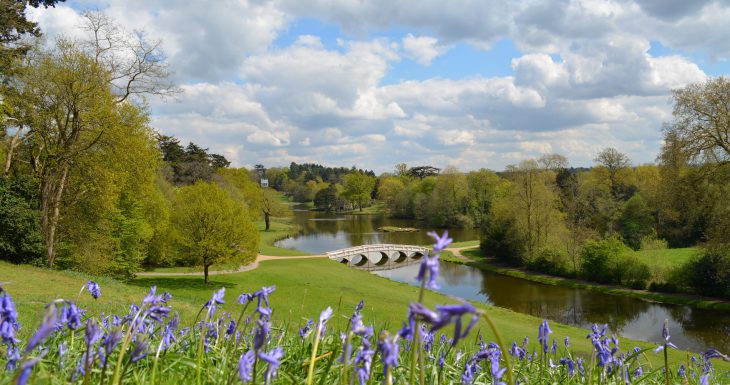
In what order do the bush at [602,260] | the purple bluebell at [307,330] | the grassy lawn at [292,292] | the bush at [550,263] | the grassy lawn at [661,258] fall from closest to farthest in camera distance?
1. the purple bluebell at [307,330]
2. the grassy lawn at [292,292]
3. the grassy lawn at [661,258]
4. the bush at [602,260]
5. the bush at [550,263]

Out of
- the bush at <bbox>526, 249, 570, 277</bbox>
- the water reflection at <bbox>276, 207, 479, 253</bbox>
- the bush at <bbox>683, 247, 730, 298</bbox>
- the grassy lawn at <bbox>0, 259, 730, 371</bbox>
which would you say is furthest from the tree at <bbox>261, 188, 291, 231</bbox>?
the bush at <bbox>683, 247, 730, 298</bbox>

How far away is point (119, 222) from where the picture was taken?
98.7 feet

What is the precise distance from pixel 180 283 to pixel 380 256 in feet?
108

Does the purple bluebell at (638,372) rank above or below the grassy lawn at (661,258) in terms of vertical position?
above

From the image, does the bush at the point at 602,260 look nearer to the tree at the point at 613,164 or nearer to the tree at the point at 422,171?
the tree at the point at 613,164

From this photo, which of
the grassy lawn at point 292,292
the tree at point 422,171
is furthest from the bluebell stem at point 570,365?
the tree at point 422,171

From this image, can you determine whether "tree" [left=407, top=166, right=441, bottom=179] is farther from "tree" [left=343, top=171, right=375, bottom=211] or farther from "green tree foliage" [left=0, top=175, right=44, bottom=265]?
"green tree foliage" [left=0, top=175, right=44, bottom=265]

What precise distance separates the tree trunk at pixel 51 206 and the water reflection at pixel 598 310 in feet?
71.3

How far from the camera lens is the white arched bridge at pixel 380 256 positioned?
51.2 metres

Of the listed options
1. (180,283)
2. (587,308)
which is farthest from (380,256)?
(180,283)

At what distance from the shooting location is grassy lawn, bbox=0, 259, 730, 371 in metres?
15.9

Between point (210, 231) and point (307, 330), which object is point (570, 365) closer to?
point (307, 330)

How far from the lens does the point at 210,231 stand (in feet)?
96.1

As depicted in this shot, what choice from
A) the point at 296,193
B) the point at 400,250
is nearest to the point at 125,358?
the point at 400,250
